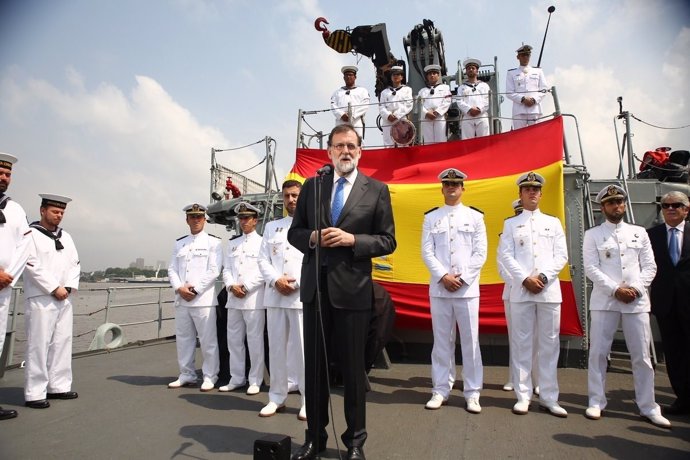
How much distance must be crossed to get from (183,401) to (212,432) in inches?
37.5

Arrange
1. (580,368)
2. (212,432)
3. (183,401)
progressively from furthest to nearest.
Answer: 1. (580,368)
2. (183,401)
3. (212,432)

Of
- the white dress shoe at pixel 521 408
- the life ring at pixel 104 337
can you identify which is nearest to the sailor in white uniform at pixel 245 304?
the white dress shoe at pixel 521 408

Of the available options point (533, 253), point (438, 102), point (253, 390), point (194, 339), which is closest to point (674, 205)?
point (533, 253)

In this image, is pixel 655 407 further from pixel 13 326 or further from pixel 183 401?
pixel 13 326

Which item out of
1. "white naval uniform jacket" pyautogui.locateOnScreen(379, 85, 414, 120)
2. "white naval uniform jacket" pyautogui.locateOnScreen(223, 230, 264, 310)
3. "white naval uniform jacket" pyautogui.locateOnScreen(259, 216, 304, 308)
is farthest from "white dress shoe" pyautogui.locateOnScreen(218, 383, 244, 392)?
"white naval uniform jacket" pyautogui.locateOnScreen(379, 85, 414, 120)

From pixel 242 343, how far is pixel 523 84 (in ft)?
18.3

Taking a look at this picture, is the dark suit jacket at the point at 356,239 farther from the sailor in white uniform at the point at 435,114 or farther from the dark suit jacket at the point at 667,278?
the sailor in white uniform at the point at 435,114

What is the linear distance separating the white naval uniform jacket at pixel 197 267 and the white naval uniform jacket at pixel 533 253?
2812 millimetres

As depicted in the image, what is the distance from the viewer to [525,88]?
6.70 meters

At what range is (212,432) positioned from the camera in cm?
294

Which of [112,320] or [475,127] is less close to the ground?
[475,127]

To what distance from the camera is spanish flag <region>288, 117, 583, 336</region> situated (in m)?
4.97

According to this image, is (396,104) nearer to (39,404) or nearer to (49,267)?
(49,267)

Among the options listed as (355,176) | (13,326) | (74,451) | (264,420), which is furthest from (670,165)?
(13,326)
